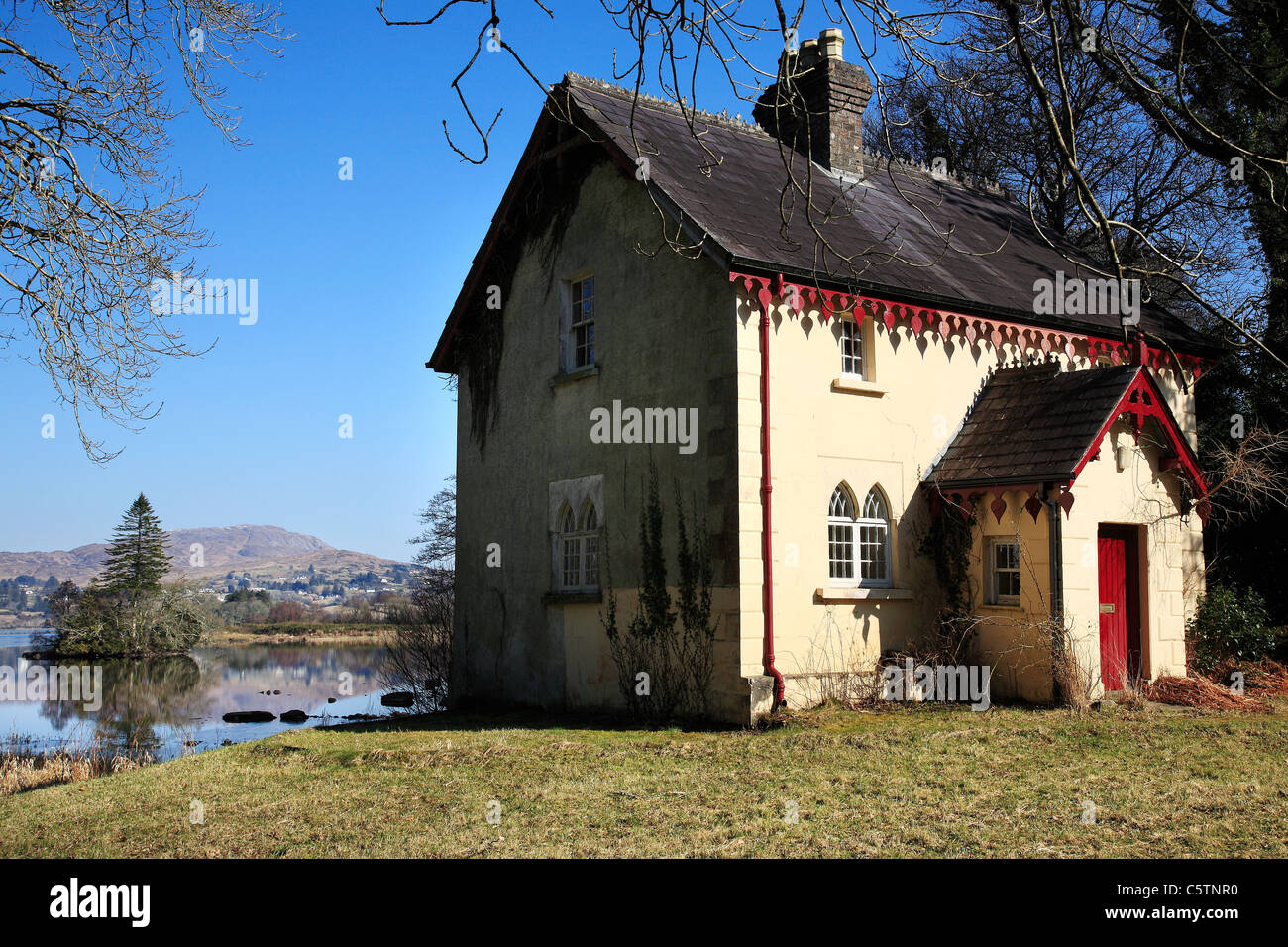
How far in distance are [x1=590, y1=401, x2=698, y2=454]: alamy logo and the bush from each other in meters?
8.30

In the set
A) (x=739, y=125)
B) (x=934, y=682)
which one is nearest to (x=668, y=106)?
(x=739, y=125)

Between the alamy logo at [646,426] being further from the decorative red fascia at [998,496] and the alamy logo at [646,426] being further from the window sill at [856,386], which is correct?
the decorative red fascia at [998,496]

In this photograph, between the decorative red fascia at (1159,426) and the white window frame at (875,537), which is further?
the white window frame at (875,537)

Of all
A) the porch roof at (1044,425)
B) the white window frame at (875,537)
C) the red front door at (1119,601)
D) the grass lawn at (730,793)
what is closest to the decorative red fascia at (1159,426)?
the porch roof at (1044,425)

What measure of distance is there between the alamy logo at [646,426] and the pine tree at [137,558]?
172ft

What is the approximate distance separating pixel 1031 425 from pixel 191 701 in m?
28.4

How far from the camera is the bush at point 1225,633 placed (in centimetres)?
1603

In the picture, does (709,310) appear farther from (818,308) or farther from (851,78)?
(851,78)

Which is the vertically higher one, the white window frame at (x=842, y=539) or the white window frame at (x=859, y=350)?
the white window frame at (x=859, y=350)

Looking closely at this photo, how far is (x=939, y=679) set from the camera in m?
14.4

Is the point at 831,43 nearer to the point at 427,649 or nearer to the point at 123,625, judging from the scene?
the point at 427,649

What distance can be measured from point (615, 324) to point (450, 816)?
8622 millimetres
